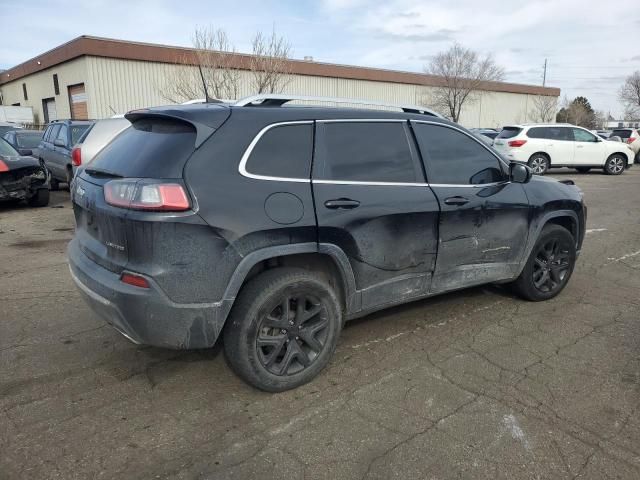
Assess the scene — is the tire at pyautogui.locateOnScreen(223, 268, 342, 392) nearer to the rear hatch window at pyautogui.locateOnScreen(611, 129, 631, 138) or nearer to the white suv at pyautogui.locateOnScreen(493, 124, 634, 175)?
the white suv at pyautogui.locateOnScreen(493, 124, 634, 175)

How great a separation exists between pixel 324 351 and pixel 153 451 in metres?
1.20

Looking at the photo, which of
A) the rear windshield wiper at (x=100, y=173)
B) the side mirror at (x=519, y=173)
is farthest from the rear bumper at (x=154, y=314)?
the side mirror at (x=519, y=173)

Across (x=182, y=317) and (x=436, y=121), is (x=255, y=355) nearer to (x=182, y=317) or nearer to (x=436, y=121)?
(x=182, y=317)

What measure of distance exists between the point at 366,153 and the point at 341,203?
481 mm

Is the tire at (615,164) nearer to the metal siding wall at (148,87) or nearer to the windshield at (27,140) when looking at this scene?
the metal siding wall at (148,87)

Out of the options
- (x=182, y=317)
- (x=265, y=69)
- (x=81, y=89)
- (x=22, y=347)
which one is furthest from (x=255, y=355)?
(x=81, y=89)

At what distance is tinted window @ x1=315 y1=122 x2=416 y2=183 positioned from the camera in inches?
132

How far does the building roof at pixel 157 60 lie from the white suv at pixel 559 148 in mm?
13446

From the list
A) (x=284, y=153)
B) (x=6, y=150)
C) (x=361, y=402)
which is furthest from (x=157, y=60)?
(x=361, y=402)

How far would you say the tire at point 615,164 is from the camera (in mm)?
18938

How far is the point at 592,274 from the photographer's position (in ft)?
19.4

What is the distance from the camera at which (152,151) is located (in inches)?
118

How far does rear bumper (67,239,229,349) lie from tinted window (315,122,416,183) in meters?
1.12

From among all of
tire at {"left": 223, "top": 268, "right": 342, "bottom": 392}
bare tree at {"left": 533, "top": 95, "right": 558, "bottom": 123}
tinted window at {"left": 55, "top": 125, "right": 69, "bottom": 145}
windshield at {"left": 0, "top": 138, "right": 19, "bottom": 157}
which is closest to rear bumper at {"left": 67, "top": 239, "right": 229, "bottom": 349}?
tire at {"left": 223, "top": 268, "right": 342, "bottom": 392}
